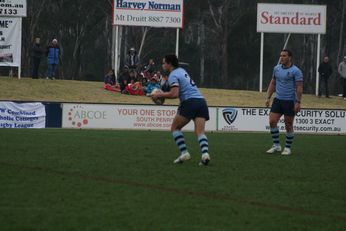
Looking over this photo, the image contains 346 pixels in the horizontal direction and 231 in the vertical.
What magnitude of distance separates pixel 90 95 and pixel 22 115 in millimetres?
9911

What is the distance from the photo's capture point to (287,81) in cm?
1577

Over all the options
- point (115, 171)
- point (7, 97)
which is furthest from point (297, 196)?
point (7, 97)

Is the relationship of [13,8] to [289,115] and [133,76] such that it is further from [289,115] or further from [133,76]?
[289,115]

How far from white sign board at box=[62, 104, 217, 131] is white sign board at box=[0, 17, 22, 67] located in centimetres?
950

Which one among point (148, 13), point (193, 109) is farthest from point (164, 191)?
point (148, 13)

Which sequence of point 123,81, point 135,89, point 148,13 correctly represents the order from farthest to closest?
point 148,13 < point 123,81 < point 135,89

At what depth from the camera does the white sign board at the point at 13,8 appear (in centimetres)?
3628

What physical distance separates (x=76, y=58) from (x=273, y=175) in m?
54.0

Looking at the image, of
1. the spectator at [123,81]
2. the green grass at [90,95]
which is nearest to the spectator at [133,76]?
the spectator at [123,81]

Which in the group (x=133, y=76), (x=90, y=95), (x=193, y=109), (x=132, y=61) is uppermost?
(x=132, y=61)

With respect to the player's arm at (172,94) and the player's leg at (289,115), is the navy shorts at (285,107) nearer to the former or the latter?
the player's leg at (289,115)

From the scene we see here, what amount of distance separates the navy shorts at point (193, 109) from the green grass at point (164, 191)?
2.70 ft

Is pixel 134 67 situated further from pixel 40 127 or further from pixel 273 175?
pixel 273 175

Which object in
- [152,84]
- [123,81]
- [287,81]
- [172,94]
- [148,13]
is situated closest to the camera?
[172,94]
